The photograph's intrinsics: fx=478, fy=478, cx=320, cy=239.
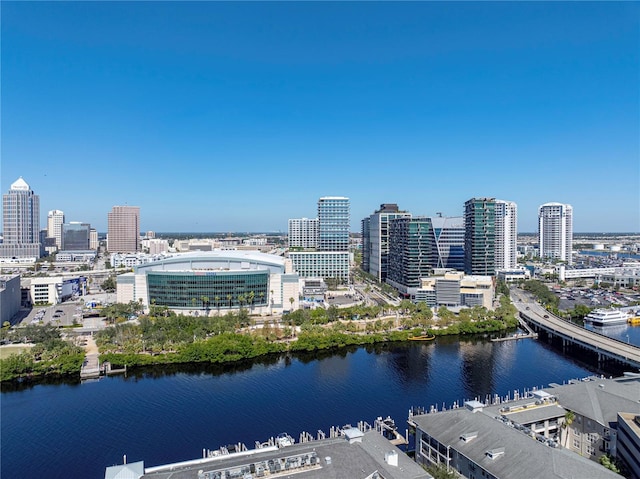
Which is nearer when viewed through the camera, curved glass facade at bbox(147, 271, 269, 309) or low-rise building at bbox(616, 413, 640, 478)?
low-rise building at bbox(616, 413, 640, 478)

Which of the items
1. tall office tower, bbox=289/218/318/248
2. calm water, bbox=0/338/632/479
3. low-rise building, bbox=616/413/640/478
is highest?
tall office tower, bbox=289/218/318/248

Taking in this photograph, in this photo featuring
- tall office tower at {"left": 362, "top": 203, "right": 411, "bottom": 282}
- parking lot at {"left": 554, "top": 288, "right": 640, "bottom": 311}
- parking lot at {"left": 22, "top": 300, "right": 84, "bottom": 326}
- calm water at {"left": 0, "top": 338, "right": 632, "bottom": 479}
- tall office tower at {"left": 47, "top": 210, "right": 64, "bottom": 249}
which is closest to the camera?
calm water at {"left": 0, "top": 338, "right": 632, "bottom": 479}

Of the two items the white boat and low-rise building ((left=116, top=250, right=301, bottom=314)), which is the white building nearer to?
low-rise building ((left=116, top=250, right=301, bottom=314))

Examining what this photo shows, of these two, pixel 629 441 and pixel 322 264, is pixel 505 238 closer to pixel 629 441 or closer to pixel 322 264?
pixel 322 264

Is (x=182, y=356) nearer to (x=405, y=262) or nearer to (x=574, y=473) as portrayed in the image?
(x=574, y=473)

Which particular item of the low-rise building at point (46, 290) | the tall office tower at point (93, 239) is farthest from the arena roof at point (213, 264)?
the tall office tower at point (93, 239)

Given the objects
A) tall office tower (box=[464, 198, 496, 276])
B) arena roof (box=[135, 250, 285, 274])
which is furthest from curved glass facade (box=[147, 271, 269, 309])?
tall office tower (box=[464, 198, 496, 276])
